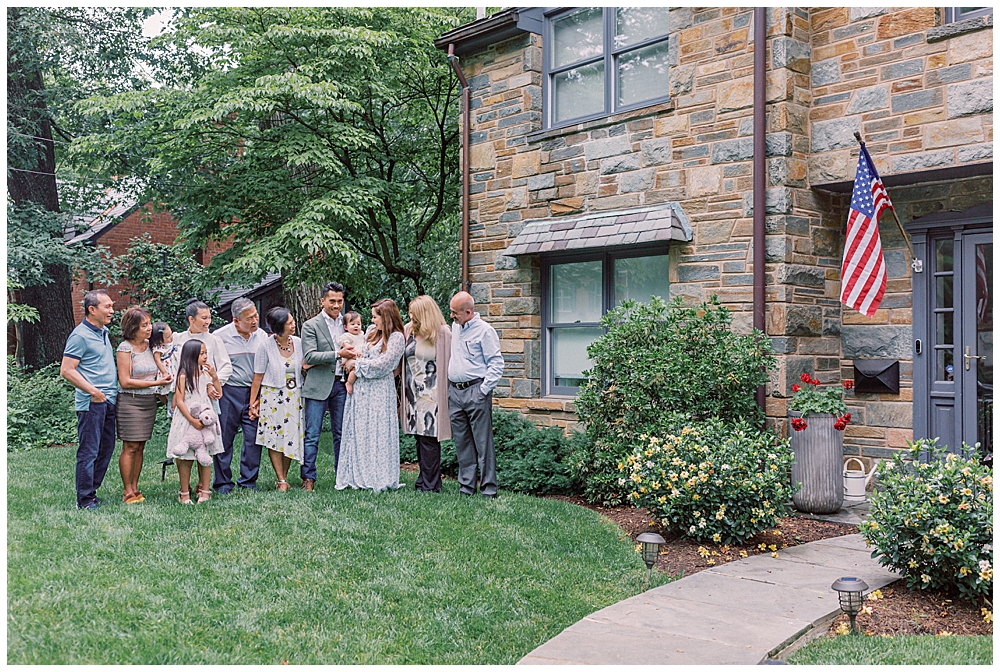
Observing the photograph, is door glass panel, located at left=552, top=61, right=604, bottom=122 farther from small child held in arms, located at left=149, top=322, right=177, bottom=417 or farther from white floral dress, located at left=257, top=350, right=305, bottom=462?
small child held in arms, located at left=149, top=322, right=177, bottom=417

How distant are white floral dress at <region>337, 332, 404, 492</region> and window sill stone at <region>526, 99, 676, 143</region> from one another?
3.09 metres

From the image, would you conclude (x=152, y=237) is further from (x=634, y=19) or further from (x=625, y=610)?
(x=625, y=610)

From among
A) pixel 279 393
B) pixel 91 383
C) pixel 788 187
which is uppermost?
pixel 788 187

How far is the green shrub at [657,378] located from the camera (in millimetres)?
7395

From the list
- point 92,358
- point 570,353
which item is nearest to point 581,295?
point 570,353

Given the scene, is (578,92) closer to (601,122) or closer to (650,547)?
(601,122)

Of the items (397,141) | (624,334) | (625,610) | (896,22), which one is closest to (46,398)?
(397,141)

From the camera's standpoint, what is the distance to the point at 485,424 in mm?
7773

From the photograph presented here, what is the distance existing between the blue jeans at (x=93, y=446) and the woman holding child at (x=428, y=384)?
248 centimetres

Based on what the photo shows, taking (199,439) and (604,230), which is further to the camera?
(604,230)

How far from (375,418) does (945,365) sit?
16.5 ft

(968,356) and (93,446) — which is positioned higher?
(968,356)

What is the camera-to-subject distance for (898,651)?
4.15 metres

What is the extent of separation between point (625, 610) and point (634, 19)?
644 cm
